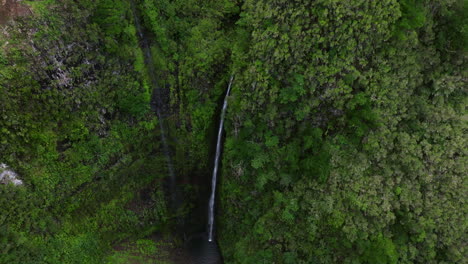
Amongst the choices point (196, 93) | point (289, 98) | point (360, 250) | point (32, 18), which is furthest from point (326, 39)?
point (32, 18)

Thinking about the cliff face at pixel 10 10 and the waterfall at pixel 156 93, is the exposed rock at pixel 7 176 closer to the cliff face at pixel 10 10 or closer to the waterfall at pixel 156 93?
the cliff face at pixel 10 10

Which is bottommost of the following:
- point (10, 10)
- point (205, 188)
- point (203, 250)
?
point (203, 250)

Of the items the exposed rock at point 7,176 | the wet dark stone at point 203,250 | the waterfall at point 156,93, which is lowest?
the wet dark stone at point 203,250

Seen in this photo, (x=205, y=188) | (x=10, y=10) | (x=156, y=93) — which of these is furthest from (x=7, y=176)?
(x=205, y=188)

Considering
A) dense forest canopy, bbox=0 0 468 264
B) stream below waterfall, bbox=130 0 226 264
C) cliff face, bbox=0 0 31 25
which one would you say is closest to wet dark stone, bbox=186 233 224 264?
stream below waterfall, bbox=130 0 226 264

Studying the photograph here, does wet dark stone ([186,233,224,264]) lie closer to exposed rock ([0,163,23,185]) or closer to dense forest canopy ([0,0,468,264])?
dense forest canopy ([0,0,468,264])

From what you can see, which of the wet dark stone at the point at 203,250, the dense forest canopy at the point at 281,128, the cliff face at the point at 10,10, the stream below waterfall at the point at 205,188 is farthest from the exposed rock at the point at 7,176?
the wet dark stone at the point at 203,250

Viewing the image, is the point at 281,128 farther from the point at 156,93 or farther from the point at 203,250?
the point at 203,250
